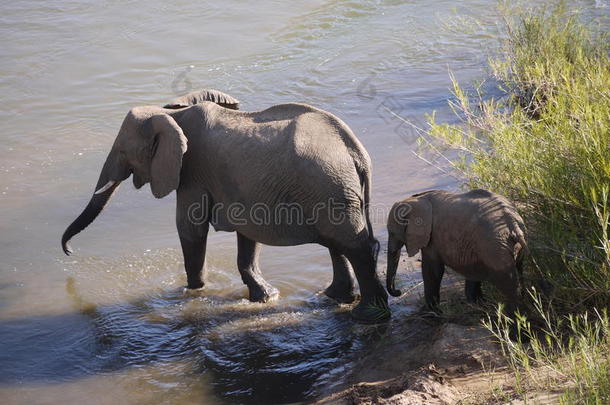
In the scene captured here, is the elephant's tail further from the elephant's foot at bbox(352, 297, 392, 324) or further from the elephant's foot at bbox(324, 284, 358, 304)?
the elephant's foot at bbox(324, 284, 358, 304)

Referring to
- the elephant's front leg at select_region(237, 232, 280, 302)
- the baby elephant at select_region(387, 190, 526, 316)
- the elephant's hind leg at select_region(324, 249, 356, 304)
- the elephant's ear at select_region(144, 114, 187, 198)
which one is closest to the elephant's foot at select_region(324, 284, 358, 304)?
the elephant's hind leg at select_region(324, 249, 356, 304)

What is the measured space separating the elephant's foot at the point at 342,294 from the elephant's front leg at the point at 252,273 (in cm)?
52

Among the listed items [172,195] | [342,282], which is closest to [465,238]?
[342,282]

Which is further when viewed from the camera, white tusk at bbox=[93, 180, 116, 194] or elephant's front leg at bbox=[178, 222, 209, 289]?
white tusk at bbox=[93, 180, 116, 194]

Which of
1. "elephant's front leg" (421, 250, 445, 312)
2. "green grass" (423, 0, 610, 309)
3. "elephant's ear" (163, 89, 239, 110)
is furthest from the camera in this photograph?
"elephant's ear" (163, 89, 239, 110)

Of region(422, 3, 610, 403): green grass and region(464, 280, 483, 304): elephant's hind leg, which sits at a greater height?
region(422, 3, 610, 403): green grass

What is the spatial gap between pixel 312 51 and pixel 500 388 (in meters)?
11.3

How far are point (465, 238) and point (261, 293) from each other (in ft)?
7.39

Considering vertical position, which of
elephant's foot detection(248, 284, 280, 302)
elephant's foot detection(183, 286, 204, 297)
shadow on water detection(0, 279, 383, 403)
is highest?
elephant's foot detection(248, 284, 280, 302)

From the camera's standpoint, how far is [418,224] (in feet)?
20.9

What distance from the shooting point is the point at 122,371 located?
22.2 feet

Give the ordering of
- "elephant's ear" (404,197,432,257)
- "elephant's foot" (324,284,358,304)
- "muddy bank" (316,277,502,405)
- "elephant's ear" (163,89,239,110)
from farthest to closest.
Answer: "elephant's ear" (163,89,239,110), "elephant's foot" (324,284,358,304), "elephant's ear" (404,197,432,257), "muddy bank" (316,277,502,405)

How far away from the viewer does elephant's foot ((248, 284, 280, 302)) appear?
766 cm

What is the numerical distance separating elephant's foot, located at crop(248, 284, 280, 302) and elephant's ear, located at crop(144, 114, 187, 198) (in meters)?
1.16
